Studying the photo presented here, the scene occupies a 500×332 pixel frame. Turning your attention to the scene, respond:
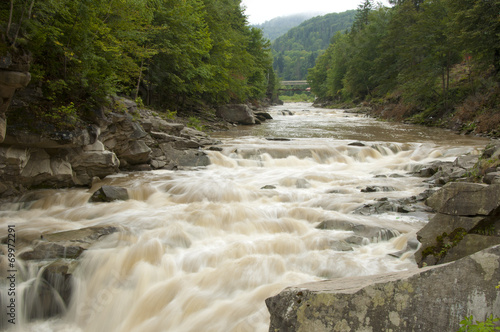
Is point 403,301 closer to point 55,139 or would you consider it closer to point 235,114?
point 55,139

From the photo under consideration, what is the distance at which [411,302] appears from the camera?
97.2 inches

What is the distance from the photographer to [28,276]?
540 centimetres

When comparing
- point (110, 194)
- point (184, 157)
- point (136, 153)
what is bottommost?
point (110, 194)

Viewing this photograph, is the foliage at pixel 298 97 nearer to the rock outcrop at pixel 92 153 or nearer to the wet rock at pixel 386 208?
the rock outcrop at pixel 92 153

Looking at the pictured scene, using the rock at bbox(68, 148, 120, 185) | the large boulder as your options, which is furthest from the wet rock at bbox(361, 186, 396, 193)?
the rock at bbox(68, 148, 120, 185)

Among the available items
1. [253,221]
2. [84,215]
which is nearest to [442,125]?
[253,221]

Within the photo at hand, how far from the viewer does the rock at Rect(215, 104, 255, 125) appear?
29984mm

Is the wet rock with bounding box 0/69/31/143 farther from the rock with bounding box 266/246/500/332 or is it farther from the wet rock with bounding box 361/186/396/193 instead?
the wet rock with bounding box 361/186/396/193

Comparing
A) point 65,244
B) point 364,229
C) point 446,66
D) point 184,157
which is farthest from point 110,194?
point 446,66

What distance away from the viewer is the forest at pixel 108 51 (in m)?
7.99

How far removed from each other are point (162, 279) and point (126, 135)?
7.64 meters

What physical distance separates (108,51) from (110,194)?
5328 millimetres

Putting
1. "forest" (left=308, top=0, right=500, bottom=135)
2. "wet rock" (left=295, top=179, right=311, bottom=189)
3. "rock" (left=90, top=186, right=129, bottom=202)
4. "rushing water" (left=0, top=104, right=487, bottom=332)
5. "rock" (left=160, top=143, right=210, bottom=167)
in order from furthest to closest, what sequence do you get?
"forest" (left=308, top=0, right=500, bottom=135), "rock" (left=160, top=143, right=210, bottom=167), "wet rock" (left=295, top=179, right=311, bottom=189), "rock" (left=90, top=186, right=129, bottom=202), "rushing water" (left=0, top=104, right=487, bottom=332)

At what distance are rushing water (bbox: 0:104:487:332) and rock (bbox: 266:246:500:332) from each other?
2.09 meters
